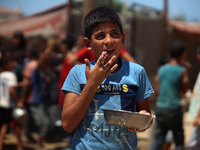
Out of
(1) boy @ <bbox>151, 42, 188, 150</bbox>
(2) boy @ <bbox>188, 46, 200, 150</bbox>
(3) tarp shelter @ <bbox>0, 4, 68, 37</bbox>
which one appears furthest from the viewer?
(3) tarp shelter @ <bbox>0, 4, 68, 37</bbox>

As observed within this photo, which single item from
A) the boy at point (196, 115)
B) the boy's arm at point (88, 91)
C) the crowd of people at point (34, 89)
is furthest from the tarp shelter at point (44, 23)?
the boy's arm at point (88, 91)

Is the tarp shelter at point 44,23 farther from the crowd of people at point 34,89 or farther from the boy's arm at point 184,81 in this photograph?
the boy's arm at point 184,81

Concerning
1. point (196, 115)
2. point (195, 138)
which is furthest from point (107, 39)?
point (195, 138)

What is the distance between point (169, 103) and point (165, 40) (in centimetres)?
472

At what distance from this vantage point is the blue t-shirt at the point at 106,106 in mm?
1748

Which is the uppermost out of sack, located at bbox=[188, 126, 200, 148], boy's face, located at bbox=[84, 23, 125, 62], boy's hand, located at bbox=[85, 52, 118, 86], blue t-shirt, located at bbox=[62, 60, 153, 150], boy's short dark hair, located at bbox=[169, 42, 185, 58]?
boy's face, located at bbox=[84, 23, 125, 62]

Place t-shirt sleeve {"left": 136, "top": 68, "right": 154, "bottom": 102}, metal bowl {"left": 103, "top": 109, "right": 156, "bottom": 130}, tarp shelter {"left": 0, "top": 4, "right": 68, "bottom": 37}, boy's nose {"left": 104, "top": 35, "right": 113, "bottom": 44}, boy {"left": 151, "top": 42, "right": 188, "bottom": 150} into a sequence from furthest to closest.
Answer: tarp shelter {"left": 0, "top": 4, "right": 68, "bottom": 37}, boy {"left": 151, "top": 42, "right": 188, "bottom": 150}, t-shirt sleeve {"left": 136, "top": 68, "right": 154, "bottom": 102}, boy's nose {"left": 104, "top": 35, "right": 113, "bottom": 44}, metal bowl {"left": 103, "top": 109, "right": 156, "bottom": 130}

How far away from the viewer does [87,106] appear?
1.69m

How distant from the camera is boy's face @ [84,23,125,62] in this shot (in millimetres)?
1740

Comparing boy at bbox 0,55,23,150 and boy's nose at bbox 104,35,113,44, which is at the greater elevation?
boy's nose at bbox 104,35,113,44

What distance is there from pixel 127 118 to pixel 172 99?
3079mm

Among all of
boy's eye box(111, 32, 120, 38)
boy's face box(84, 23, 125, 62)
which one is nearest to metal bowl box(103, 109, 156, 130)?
boy's face box(84, 23, 125, 62)

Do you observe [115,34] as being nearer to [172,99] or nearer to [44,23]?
[172,99]

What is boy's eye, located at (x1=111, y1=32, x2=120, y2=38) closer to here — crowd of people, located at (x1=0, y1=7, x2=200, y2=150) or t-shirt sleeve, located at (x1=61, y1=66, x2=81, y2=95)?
crowd of people, located at (x1=0, y1=7, x2=200, y2=150)
